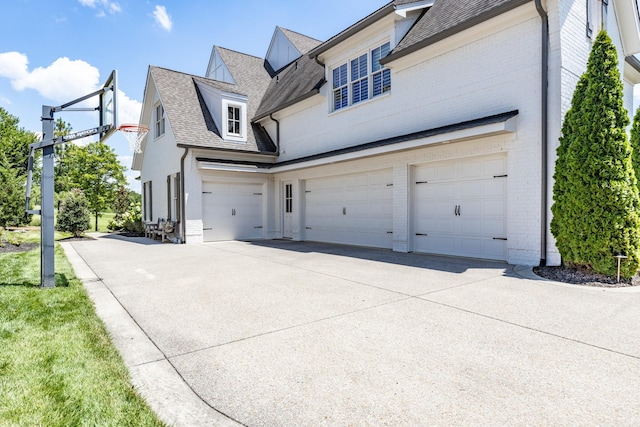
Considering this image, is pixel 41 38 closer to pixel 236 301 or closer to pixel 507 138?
pixel 236 301

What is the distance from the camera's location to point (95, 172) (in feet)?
81.9

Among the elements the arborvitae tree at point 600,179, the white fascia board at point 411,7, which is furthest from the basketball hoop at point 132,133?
the arborvitae tree at point 600,179

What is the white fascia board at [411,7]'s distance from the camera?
10.1 m

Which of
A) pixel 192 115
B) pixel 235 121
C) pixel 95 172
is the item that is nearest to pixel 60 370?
pixel 192 115

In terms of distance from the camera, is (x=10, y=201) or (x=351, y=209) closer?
(x=351, y=209)

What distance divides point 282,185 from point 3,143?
34.1 m

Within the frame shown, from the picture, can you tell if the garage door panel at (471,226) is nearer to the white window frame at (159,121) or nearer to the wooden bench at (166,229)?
the wooden bench at (166,229)

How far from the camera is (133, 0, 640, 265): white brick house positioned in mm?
7539

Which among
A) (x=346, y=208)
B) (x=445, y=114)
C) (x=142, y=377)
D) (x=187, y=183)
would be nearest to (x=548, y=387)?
(x=142, y=377)

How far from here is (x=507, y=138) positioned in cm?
784

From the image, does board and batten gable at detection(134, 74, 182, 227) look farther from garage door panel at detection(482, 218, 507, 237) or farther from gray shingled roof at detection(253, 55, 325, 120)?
garage door panel at detection(482, 218, 507, 237)

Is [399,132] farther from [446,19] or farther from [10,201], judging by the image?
[10,201]

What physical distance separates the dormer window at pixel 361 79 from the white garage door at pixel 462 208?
311 cm

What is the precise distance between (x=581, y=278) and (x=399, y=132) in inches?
228
